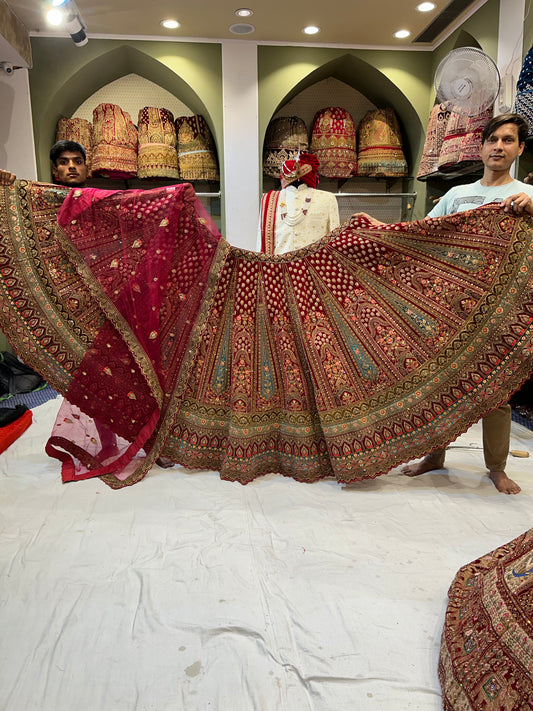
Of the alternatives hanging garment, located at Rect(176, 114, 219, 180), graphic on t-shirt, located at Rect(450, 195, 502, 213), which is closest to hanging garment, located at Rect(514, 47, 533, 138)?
graphic on t-shirt, located at Rect(450, 195, 502, 213)

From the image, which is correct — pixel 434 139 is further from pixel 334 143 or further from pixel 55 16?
pixel 55 16

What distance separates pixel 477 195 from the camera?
2365 mm

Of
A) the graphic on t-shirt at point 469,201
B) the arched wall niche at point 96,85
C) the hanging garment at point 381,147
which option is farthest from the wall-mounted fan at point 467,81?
the arched wall niche at point 96,85

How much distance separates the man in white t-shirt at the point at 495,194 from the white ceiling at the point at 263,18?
6.74 feet

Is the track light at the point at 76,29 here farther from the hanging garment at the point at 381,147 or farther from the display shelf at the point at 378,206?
the display shelf at the point at 378,206

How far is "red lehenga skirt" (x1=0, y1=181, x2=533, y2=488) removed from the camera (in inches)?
75.7

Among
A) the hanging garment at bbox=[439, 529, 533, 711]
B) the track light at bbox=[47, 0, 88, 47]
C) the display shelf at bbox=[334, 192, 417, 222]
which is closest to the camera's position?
the hanging garment at bbox=[439, 529, 533, 711]

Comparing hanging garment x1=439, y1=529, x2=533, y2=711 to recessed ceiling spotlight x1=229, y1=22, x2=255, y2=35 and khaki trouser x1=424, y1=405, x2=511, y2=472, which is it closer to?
khaki trouser x1=424, y1=405, x2=511, y2=472

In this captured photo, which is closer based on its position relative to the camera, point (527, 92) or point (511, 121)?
point (511, 121)

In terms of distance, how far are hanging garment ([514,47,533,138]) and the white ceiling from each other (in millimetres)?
1256

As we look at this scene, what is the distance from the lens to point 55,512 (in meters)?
1.87

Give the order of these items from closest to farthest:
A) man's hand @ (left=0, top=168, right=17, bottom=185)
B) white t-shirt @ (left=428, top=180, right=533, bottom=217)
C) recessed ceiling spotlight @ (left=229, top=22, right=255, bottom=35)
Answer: man's hand @ (left=0, top=168, right=17, bottom=185)
white t-shirt @ (left=428, top=180, right=533, bottom=217)
recessed ceiling spotlight @ (left=229, top=22, right=255, bottom=35)

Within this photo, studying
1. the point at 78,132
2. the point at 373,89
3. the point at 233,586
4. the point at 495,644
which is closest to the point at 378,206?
the point at 373,89

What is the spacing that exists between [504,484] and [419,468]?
13.2 inches
